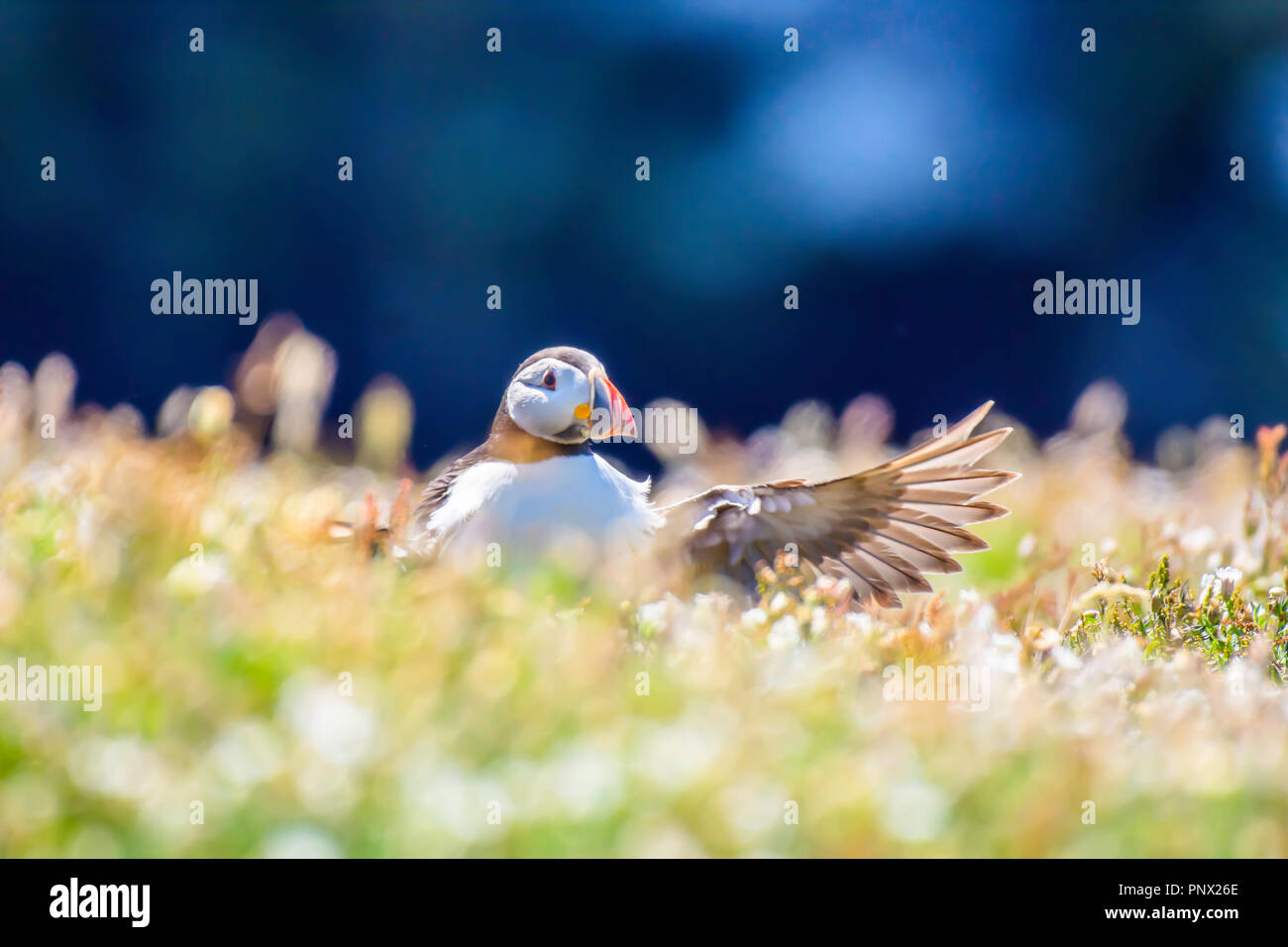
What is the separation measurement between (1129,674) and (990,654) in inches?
12.3

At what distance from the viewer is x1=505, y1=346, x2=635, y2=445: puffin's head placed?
137 inches

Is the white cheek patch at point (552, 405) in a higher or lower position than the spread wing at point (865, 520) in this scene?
higher

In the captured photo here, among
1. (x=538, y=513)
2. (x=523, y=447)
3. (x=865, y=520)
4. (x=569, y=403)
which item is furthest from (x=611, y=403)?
(x=865, y=520)

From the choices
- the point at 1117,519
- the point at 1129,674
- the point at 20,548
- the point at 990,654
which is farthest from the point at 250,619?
the point at 1117,519

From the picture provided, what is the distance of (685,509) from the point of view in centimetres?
341

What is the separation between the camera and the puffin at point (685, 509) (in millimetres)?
3252

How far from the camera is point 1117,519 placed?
4836 mm

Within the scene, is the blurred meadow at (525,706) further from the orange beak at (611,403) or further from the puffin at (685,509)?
the orange beak at (611,403)

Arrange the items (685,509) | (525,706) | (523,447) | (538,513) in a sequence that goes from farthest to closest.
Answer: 1. (523,447)
2. (685,509)
3. (538,513)
4. (525,706)

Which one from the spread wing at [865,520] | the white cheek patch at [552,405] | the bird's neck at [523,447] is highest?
the white cheek patch at [552,405]

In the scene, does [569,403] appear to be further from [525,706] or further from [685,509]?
[525,706]

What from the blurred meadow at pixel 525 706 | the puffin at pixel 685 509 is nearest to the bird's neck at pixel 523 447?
the puffin at pixel 685 509

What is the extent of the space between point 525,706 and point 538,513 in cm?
125
